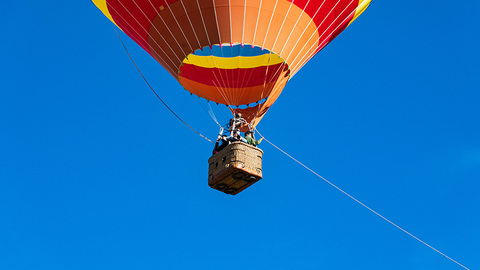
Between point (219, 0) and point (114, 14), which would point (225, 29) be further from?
point (114, 14)

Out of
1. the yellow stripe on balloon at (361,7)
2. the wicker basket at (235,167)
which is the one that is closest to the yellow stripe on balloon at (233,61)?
the wicker basket at (235,167)

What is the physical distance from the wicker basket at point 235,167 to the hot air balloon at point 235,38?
6 centimetres

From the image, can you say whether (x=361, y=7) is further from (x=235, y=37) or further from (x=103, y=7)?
(x=103, y=7)

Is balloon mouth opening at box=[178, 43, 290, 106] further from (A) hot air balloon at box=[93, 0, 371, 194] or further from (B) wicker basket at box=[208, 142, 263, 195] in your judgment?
(B) wicker basket at box=[208, 142, 263, 195]

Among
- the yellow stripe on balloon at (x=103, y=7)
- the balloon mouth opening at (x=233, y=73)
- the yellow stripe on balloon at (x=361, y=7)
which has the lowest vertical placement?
the balloon mouth opening at (x=233, y=73)

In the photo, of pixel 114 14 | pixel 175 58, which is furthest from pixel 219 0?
pixel 114 14

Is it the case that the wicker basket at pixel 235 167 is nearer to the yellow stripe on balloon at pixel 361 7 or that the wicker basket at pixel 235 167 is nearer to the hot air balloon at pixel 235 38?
the hot air balloon at pixel 235 38

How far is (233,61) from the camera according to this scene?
600 inches

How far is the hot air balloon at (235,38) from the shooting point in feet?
48.0

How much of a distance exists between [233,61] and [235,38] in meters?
0.65

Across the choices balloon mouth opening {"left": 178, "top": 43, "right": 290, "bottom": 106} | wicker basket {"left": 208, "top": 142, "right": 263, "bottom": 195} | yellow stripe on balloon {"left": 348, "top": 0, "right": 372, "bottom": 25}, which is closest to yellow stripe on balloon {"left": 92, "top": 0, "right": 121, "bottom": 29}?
balloon mouth opening {"left": 178, "top": 43, "right": 290, "bottom": 106}

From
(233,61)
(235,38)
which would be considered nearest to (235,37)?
(235,38)

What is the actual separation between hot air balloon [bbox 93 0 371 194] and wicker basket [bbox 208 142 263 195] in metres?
0.06

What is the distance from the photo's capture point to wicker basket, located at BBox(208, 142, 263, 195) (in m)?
13.9
